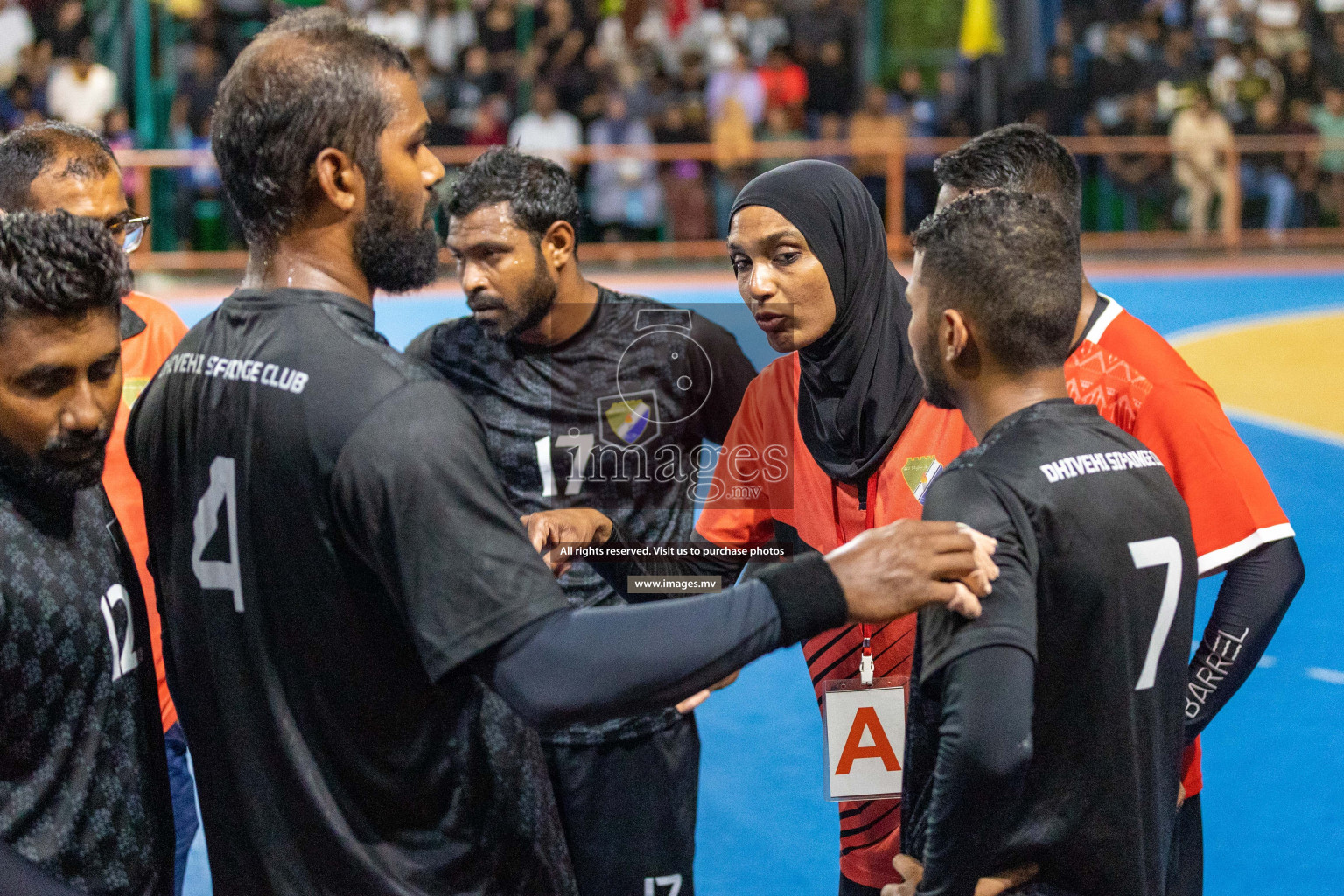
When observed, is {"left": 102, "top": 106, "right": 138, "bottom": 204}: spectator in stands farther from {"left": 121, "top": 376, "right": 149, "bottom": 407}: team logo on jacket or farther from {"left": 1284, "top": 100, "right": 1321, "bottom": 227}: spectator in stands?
{"left": 1284, "top": 100, "right": 1321, "bottom": 227}: spectator in stands

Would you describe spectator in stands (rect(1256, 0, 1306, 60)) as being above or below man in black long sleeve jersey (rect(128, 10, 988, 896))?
above

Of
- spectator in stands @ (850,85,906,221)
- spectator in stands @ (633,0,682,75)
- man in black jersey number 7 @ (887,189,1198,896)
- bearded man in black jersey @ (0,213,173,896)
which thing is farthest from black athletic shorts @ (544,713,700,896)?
spectator in stands @ (633,0,682,75)

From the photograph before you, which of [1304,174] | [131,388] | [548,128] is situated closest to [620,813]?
[131,388]

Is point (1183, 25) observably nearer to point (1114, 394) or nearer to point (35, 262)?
point (1114, 394)

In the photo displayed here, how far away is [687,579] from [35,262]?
138 cm

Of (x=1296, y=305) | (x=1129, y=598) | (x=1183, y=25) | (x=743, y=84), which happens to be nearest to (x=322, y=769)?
(x=1129, y=598)

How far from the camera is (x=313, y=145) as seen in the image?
2.00 metres

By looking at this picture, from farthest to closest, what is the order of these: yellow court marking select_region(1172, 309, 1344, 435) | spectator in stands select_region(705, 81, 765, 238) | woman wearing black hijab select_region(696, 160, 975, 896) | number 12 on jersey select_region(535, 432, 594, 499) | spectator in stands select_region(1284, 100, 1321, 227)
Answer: spectator in stands select_region(1284, 100, 1321, 227), spectator in stands select_region(705, 81, 765, 238), yellow court marking select_region(1172, 309, 1344, 435), number 12 on jersey select_region(535, 432, 594, 499), woman wearing black hijab select_region(696, 160, 975, 896)

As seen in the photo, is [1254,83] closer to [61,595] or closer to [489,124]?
[489,124]

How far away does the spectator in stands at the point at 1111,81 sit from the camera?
16891 millimetres

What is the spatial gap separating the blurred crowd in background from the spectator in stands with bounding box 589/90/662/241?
2cm

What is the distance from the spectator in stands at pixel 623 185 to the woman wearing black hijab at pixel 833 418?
514 inches

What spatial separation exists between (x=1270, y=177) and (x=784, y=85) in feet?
21.0

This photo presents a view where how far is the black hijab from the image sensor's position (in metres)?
2.88
